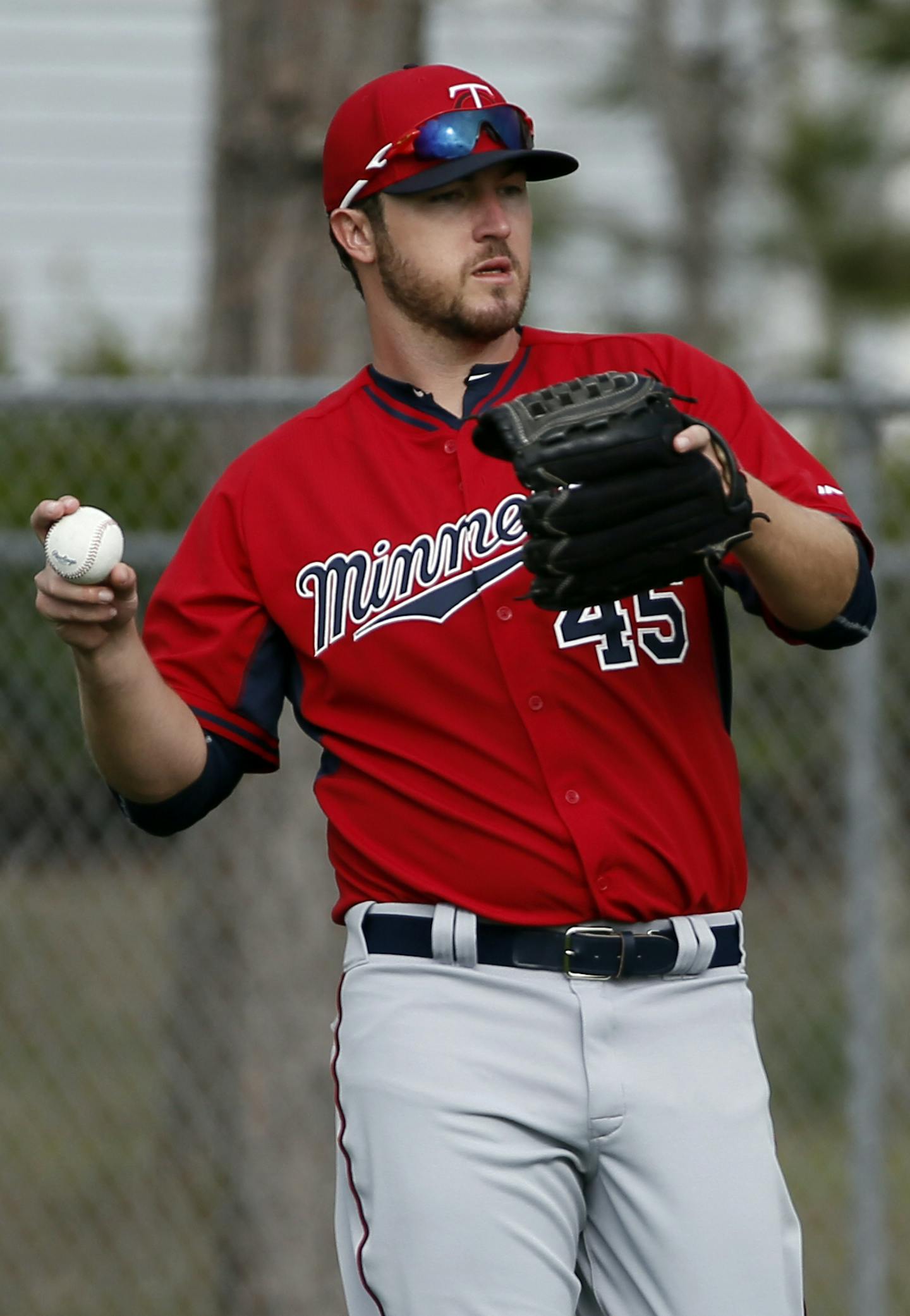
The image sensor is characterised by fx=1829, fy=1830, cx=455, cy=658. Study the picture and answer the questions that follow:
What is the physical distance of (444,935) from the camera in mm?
2506

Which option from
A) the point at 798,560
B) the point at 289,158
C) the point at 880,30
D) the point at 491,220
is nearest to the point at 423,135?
the point at 491,220

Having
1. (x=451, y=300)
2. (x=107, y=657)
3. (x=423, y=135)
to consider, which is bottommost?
(x=107, y=657)

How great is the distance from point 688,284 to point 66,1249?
12.6 metres

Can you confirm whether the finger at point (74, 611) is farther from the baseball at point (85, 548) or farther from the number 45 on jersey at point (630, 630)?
the number 45 on jersey at point (630, 630)

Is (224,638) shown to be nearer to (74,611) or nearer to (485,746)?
(74,611)

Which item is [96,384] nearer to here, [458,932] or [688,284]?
[458,932]

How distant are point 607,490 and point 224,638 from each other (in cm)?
76

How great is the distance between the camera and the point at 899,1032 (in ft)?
15.6

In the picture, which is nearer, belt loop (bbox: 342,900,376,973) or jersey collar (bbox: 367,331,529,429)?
belt loop (bbox: 342,900,376,973)

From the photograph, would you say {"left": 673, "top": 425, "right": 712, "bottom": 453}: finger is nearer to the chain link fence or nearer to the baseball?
the baseball

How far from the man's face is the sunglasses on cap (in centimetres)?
4

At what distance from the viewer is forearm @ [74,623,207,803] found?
2562 millimetres

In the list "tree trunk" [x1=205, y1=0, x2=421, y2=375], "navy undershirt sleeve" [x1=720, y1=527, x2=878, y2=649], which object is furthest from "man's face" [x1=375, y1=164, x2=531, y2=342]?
"tree trunk" [x1=205, y1=0, x2=421, y2=375]

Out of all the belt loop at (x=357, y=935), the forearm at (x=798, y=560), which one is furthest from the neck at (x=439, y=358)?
the belt loop at (x=357, y=935)
